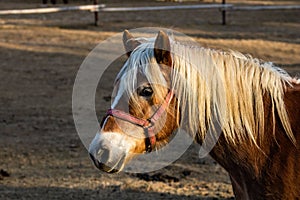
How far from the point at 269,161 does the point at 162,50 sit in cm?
65

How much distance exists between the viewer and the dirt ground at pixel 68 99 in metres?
5.07

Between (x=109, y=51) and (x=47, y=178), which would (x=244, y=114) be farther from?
(x=109, y=51)

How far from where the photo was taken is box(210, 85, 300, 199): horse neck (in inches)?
103

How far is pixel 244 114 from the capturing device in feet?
8.45

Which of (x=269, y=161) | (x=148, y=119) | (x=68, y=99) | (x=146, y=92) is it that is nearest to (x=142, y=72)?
(x=146, y=92)

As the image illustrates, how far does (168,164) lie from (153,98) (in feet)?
10.1

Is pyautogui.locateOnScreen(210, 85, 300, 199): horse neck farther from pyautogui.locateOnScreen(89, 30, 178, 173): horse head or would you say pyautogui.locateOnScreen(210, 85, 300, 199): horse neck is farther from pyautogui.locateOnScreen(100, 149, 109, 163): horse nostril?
pyautogui.locateOnScreen(100, 149, 109, 163): horse nostril

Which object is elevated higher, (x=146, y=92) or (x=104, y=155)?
(x=146, y=92)

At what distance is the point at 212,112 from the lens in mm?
2543

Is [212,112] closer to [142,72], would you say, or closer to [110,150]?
[142,72]

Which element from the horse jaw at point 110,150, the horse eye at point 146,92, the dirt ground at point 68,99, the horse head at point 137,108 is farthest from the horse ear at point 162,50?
the dirt ground at point 68,99

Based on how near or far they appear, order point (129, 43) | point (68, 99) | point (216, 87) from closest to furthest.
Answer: point (216, 87) < point (129, 43) < point (68, 99)

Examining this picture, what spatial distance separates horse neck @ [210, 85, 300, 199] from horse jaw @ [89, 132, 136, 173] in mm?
411

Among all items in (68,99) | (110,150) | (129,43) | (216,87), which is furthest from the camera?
(68,99)
